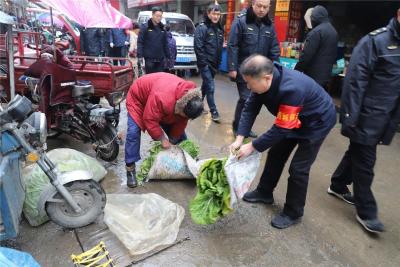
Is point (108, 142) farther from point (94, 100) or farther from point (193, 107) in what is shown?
point (193, 107)

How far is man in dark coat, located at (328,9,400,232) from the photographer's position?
2.55 m

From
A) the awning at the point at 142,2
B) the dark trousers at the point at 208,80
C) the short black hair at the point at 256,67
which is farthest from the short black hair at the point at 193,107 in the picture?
the awning at the point at 142,2

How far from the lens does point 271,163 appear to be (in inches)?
125

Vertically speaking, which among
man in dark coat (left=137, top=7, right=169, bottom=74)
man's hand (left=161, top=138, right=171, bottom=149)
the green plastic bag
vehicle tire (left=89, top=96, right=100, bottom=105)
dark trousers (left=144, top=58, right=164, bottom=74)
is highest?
man in dark coat (left=137, top=7, right=169, bottom=74)

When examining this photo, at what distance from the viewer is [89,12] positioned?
12.7ft

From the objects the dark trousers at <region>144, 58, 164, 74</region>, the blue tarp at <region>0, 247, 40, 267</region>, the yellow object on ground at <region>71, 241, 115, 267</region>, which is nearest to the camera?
the blue tarp at <region>0, 247, 40, 267</region>

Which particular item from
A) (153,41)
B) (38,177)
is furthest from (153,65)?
(38,177)

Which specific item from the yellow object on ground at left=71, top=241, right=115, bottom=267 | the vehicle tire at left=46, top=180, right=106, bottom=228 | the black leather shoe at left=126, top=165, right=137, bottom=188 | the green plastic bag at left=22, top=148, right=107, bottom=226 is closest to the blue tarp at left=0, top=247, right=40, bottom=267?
the yellow object on ground at left=71, top=241, right=115, bottom=267

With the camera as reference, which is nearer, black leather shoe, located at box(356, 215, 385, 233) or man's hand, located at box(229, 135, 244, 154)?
man's hand, located at box(229, 135, 244, 154)

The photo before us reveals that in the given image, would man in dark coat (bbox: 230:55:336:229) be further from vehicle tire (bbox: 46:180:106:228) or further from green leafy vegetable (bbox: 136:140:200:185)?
vehicle tire (bbox: 46:180:106:228)

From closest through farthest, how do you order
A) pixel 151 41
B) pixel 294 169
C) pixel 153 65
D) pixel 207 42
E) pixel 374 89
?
1. pixel 374 89
2. pixel 294 169
3. pixel 207 42
4. pixel 151 41
5. pixel 153 65

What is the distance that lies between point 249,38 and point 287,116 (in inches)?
99.6

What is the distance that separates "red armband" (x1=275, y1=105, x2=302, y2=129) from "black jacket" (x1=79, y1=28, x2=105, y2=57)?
26.9ft

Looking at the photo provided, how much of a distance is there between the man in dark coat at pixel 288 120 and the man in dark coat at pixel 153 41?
4.25m
